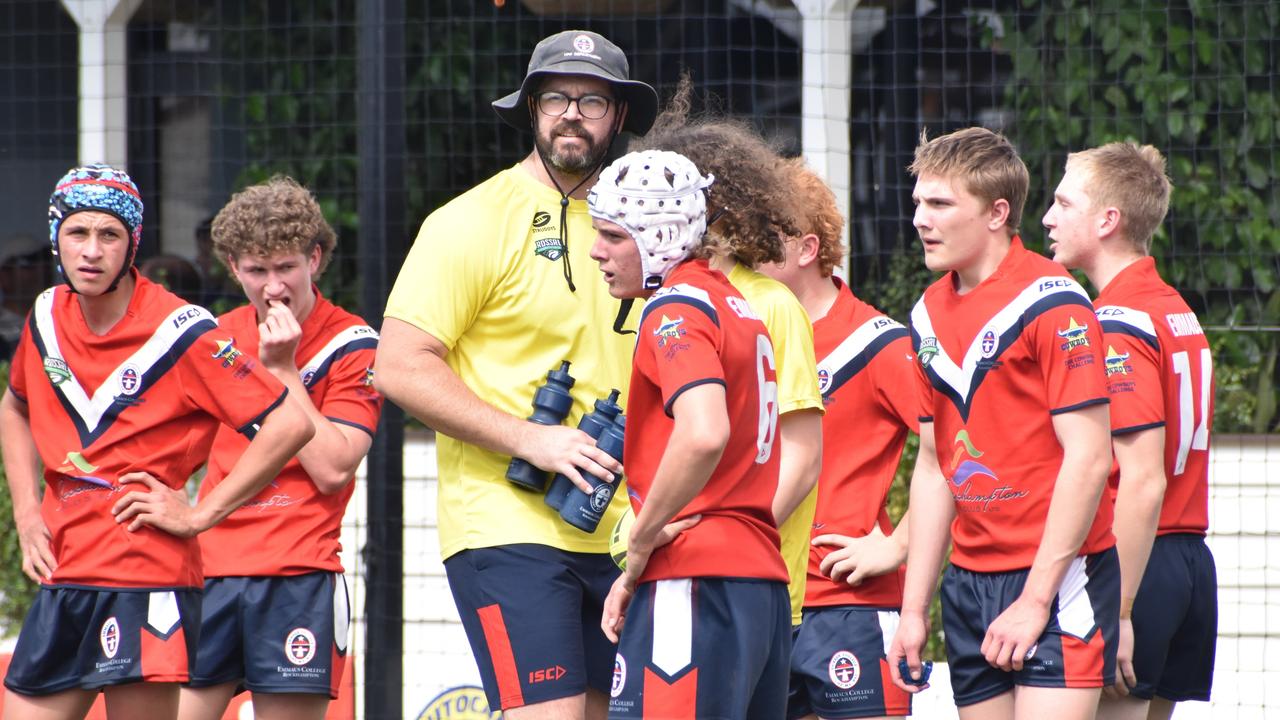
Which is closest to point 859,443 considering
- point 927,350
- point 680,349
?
point 927,350

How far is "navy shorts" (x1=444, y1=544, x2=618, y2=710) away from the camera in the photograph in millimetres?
3670

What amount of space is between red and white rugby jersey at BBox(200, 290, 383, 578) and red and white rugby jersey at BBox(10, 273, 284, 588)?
30cm

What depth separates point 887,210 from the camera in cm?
810

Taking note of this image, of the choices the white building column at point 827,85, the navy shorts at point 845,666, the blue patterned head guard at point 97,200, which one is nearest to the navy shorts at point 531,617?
the navy shorts at point 845,666

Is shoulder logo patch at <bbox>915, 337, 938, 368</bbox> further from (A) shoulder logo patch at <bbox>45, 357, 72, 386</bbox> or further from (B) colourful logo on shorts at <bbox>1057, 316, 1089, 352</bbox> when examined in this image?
(A) shoulder logo patch at <bbox>45, 357, 72, 386</bbox>

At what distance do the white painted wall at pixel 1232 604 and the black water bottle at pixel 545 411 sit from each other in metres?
3.14

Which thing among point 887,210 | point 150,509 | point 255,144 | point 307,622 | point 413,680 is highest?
point 255,144

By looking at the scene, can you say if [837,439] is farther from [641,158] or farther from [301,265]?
[301,265]

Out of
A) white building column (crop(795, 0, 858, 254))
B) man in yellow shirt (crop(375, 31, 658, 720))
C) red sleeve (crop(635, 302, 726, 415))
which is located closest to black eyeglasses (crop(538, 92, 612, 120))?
man in yellow shirt (crop(375, 31, 658, 720))

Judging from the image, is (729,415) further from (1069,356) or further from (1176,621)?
(1176,621)

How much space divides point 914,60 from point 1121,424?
4.40 meters

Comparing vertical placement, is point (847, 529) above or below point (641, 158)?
below

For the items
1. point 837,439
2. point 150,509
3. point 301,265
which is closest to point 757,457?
point 837,439

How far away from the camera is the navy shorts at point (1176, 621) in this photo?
4.25 metres
